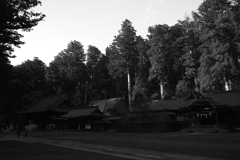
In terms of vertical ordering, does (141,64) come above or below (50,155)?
above

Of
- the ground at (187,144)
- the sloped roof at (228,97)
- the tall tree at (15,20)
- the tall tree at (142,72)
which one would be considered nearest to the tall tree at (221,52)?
the sloped roof at (228,97)

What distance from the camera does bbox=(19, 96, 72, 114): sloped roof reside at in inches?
1809

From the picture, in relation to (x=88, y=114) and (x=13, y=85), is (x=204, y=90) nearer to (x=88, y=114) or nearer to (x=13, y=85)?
(x=88, y=114)

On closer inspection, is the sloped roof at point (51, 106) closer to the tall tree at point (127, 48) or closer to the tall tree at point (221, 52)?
the tall tree at point (127, 48)

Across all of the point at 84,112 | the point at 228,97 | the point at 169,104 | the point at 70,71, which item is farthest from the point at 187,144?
the point at 70,71

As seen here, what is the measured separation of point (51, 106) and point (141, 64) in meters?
24.0

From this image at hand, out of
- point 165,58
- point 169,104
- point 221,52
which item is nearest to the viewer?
point 221,52

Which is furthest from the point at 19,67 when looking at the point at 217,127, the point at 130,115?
the point at 217,127

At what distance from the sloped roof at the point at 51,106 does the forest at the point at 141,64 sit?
6.34 metres

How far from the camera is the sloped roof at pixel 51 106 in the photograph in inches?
1809

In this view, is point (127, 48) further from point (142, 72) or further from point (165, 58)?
point (165, 58)

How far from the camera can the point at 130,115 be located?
31.3 meters

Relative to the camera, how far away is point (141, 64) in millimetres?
54219

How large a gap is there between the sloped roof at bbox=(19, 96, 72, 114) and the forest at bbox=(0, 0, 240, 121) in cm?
634
